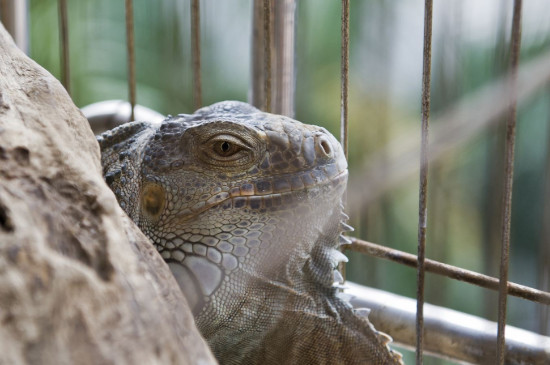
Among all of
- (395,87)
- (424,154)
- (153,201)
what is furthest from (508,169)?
(395,87)

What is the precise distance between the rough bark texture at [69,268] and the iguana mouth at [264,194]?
0.38 m

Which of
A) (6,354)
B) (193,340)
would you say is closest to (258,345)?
(193,340)

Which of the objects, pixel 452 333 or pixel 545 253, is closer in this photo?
pixel 545 253

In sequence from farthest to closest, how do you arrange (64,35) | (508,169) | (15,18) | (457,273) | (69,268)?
(15,18), (64,35), (457,273), (508,169), (69,268)

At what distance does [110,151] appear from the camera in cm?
183

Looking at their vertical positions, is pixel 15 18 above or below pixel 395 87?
above

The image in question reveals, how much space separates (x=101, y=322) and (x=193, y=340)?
0.63 feet

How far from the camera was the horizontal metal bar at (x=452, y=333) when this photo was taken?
1823 millimetres

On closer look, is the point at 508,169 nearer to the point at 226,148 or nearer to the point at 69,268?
the point at 226,148

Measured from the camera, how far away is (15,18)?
2686 mm

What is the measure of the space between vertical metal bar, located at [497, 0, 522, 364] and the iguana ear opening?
2.80 ft

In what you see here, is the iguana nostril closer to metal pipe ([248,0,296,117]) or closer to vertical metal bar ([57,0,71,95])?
metal pipe ([248,0,296,117])

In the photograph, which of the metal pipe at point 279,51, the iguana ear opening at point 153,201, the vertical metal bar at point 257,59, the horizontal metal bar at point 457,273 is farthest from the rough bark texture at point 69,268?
the vertical metal bar at point 257,59

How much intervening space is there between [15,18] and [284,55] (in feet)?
4.04
